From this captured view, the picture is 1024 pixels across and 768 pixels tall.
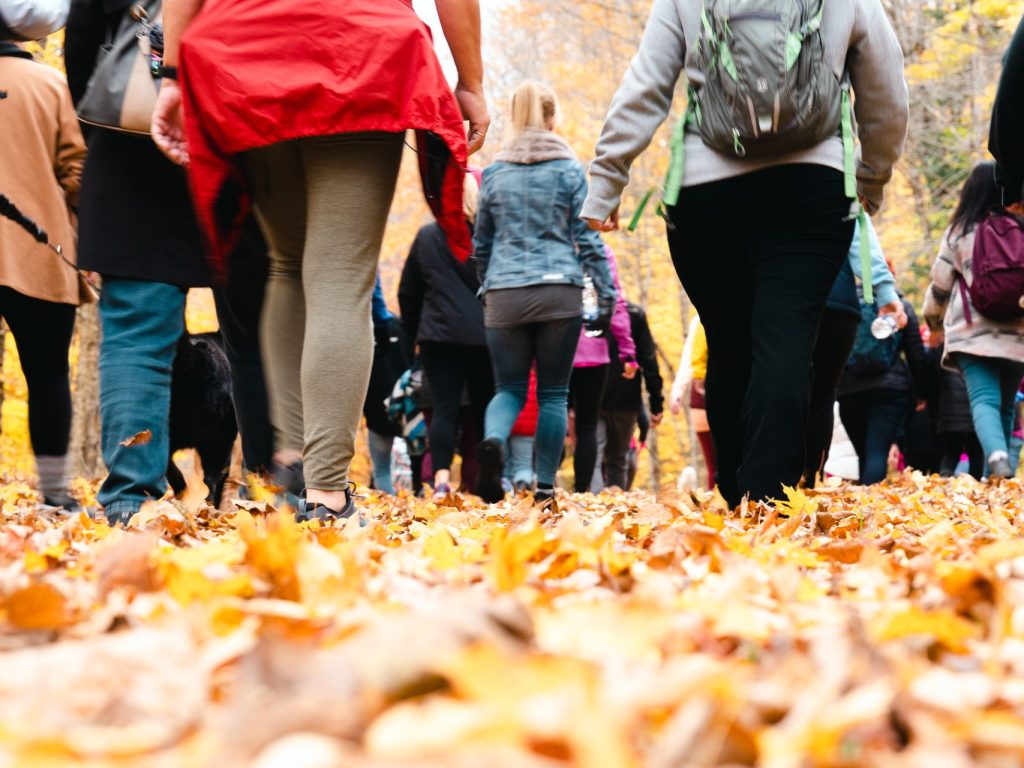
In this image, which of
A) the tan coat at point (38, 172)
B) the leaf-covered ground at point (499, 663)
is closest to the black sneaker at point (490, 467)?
the tan coat at point (38, 172)

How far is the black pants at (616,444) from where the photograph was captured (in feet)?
35.5

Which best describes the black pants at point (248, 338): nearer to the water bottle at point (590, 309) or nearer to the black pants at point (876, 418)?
the water bottle at point (590, 309)

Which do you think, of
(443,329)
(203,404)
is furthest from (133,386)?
(443,329)

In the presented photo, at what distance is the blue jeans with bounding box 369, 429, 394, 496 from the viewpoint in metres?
9.70

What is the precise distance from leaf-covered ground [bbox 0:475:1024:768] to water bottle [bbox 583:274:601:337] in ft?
18.1

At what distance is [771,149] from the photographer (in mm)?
3807

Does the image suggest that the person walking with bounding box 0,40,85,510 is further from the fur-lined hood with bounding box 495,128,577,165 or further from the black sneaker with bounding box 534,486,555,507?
the fur-lined hood with bounding box 495,128,577,165

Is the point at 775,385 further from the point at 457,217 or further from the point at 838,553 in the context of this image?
the point at 838,553

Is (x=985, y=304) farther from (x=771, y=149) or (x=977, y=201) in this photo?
(x=771, y=149)

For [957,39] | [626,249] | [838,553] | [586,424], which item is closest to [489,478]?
[586,424]

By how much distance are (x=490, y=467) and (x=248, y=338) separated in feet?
7.52

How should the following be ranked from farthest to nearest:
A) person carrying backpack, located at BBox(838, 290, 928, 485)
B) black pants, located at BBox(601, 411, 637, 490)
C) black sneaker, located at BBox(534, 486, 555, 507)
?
black pants, located at BBox(601, 411, 637, 490) → person carrying backpack, located at BBox(838, 290, 928, 485) → black sneaker, located at BBox(534, 486, 555, 507)

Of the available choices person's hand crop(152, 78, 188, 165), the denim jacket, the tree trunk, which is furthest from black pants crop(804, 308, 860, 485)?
the tree trunk

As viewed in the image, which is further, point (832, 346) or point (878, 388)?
point (878, 388)
